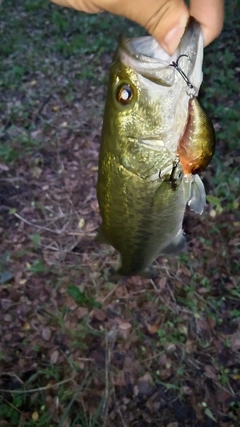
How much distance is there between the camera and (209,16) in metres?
1.29

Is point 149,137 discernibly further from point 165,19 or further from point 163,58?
point 165,19

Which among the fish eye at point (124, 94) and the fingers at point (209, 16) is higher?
the fingers at point (209, 16)

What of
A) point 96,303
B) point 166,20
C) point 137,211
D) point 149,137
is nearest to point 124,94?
point 149,137

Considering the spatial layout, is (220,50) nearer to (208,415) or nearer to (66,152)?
(66,152)

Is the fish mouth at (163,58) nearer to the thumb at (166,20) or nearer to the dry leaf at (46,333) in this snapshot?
the thumb at (166,20)

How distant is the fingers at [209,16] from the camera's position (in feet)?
4.22

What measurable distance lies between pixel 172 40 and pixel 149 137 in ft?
0.95

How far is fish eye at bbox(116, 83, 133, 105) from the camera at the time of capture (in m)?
1.23

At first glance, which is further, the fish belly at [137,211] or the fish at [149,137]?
the fish belly at [137,211]

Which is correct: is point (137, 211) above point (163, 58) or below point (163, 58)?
below

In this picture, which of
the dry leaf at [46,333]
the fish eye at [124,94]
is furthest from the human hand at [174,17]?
the dry leaf at [46,333]

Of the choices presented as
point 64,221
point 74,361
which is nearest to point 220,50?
point 64,221

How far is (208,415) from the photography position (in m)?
2.63

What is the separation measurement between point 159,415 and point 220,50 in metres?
3.82
